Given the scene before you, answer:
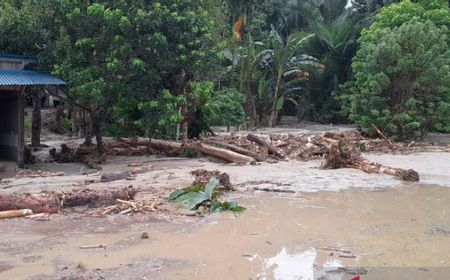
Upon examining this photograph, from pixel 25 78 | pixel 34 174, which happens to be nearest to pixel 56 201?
pixel 34 174

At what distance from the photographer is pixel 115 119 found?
18656mm

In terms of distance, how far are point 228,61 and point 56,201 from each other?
2126 cm

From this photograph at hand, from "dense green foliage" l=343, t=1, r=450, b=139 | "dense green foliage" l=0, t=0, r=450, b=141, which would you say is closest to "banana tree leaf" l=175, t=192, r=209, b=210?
"dense green foliage" l=0, t=0, r=450, b=141

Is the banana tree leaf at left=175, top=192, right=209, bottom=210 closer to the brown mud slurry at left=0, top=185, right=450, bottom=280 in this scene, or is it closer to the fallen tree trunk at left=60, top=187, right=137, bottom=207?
the brown mud slurry at left=0, top=185, right=450, bottom=280

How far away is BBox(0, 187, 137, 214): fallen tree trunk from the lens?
29.3 feet

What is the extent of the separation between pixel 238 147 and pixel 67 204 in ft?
28.9

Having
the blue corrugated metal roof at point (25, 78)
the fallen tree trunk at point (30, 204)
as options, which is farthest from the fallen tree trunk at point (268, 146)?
the fallen tree trunk at point (30, 204)

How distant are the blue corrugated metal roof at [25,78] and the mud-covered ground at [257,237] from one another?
2.84 metres

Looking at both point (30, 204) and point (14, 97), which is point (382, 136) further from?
point (30, 204)

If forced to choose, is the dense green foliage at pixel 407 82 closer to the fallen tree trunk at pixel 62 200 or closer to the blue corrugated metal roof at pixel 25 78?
the blue corrugated metal roof at pixel 25 78

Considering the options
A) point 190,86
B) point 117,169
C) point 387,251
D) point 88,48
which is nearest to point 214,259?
point 387,251

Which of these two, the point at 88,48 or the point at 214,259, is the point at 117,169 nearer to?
the point at 88,48

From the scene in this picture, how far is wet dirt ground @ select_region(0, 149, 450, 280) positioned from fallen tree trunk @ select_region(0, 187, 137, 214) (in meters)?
0.51

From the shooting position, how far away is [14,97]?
15.5m
